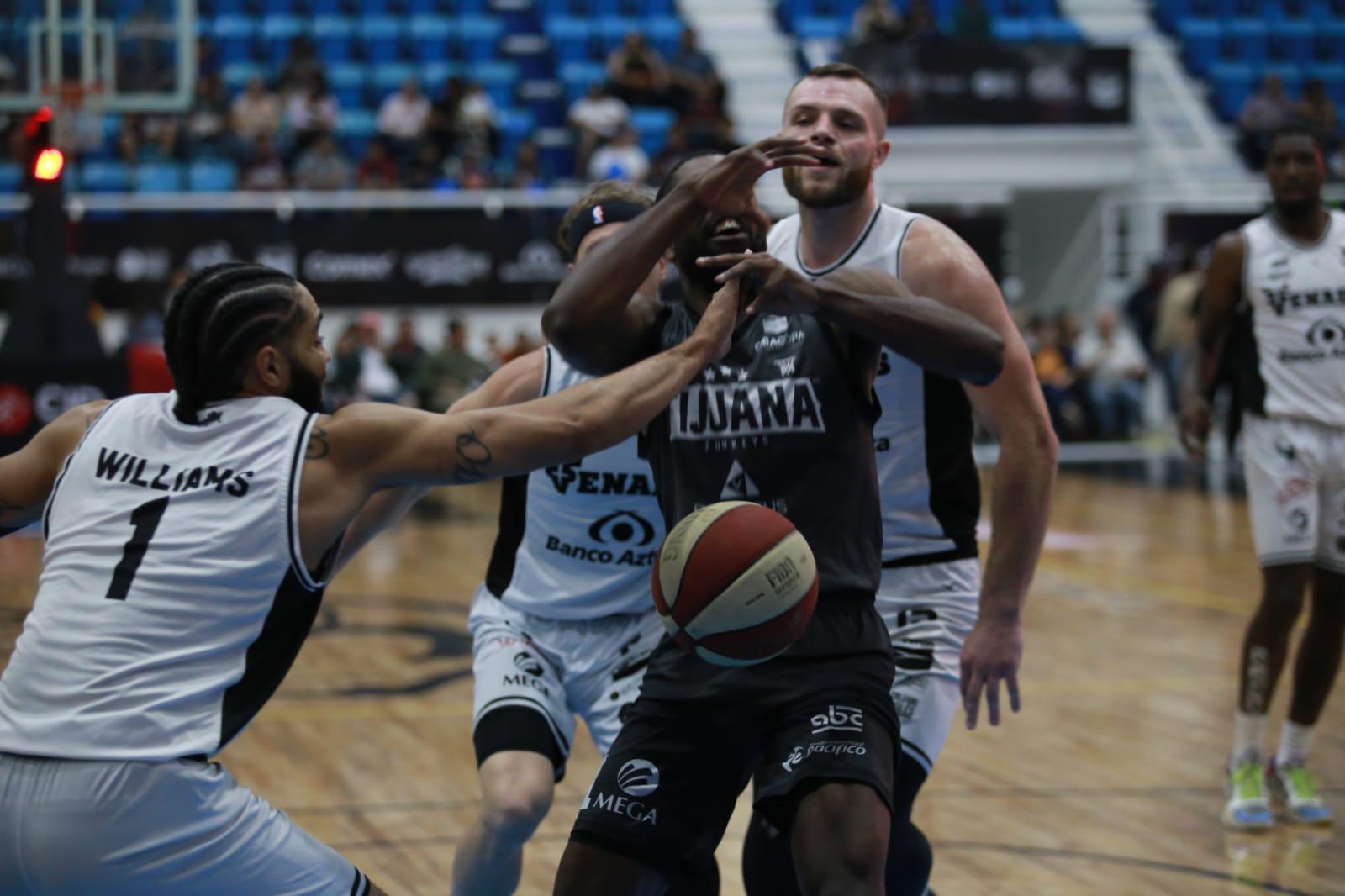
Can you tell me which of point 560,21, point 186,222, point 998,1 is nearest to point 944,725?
point 186,222

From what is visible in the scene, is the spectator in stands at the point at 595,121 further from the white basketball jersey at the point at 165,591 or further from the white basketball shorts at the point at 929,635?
the white basketball jersey at the point at 165,591

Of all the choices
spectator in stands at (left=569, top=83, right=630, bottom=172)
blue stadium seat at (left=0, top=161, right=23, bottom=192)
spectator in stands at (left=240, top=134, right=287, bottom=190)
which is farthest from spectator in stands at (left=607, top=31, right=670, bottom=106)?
blue stadium seat at (left=0, top=161, right=23, bottom=192)

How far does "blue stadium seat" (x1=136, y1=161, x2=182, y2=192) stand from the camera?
57.3 feet

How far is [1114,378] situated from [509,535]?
52.5 feet

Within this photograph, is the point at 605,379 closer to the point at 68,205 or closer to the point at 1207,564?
the point at 1207,564

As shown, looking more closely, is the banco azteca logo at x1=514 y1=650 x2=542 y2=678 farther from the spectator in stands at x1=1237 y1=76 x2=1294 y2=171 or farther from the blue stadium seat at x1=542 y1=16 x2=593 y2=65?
the spectator in stands at x1=1237 y1=76 x2=1294 y2=171

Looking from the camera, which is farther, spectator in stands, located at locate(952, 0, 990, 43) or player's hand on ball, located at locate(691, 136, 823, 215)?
spectator in stands, located at locate(952, 0, 990, 43)

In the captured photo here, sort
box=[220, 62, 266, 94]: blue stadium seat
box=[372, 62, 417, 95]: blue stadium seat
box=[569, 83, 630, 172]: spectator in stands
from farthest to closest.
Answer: box=[372, 62, 417, 95]: blue stadium seat, box=[220, 62, 266, 94]: blue stadium seat, box=[569, 83, 630, 172]: spectator in stands

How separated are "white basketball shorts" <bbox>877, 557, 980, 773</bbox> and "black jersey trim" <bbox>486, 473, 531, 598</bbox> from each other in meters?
1.00

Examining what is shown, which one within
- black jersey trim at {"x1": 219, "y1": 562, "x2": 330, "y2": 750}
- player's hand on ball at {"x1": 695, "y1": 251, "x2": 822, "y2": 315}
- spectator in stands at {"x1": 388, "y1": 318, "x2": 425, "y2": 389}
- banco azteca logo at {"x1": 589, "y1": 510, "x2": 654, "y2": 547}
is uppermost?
player's hand on ball at {"x1": 695, "y1": 251, "x2": 822, "y2": 315}

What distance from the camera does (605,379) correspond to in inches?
138

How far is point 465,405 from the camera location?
4.25 metres

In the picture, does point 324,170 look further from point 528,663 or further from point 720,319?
point 720,319

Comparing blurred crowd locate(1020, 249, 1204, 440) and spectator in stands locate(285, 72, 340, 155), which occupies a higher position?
spectator in stands locate(285, 72, 340, 155)
